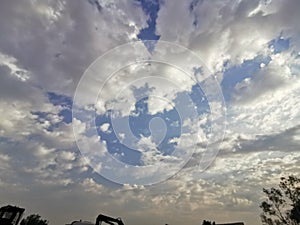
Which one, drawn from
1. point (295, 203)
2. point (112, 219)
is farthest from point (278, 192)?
point (112, 219)

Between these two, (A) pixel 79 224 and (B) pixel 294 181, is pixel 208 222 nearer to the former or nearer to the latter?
(A) pixel 79 224

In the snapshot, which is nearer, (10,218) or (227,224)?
(10,218)

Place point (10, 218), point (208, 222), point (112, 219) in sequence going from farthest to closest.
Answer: point (208, 222), point (112, 219), point (10, 218)

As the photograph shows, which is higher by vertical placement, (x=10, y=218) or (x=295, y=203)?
(x=295, y=203)

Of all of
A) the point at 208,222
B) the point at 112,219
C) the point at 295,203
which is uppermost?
the point at 295,203

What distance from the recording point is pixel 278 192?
5600 cm

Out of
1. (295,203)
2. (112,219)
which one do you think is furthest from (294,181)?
(112,219)

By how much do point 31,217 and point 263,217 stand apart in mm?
45513

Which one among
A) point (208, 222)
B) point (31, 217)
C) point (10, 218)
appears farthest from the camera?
point (31, 217)

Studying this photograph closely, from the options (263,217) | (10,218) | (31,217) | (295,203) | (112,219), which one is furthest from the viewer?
(31,217)

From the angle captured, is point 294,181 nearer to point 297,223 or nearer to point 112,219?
point 297,223

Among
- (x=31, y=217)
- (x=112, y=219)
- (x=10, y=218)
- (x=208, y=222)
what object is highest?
(x=31, y=217)

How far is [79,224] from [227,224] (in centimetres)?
1682

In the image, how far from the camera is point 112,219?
28.7 metres
